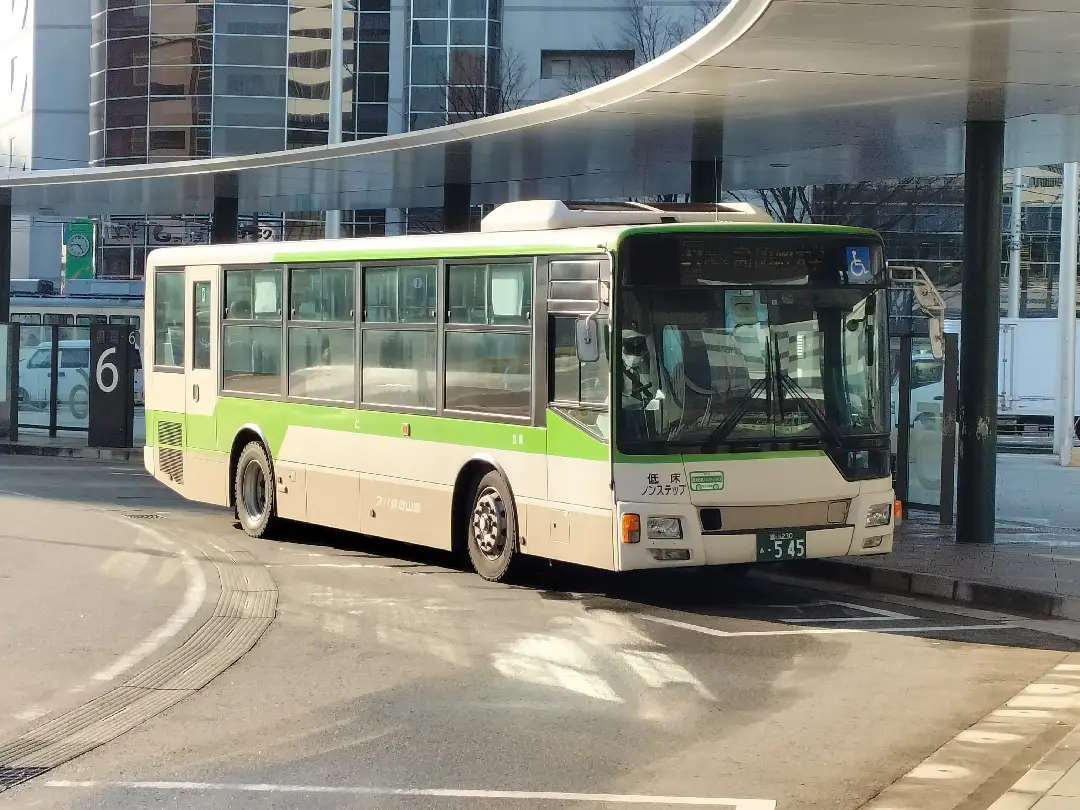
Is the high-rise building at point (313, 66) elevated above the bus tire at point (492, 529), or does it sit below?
above

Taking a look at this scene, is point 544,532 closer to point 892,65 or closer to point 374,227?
point 892,65

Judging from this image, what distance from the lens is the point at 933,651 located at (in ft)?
35.7

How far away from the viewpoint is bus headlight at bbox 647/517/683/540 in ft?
39.7

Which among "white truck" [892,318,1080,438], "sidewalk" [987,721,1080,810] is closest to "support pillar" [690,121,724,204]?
"sidewalk" [987,721,1080,810]

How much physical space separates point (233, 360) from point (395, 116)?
1740 inches

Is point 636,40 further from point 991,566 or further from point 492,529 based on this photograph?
point 492,529

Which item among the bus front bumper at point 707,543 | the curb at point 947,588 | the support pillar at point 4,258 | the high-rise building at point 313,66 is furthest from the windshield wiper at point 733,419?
the high-rise building at point 313,66

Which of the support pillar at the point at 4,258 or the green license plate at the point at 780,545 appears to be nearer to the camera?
the green license plate at the point at 780,545

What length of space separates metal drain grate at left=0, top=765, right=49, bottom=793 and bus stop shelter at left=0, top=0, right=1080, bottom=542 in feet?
22.8

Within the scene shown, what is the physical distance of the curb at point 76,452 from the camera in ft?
90.9

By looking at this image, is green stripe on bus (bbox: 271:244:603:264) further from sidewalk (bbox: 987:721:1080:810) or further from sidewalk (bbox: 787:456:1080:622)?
sidewalk (bbox: 987:721:1080:810)

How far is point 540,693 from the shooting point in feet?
30.7

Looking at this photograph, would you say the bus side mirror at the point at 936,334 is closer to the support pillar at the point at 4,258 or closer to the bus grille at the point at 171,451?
the bus grille at the point at 171,451

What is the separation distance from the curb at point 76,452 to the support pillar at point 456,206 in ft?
22.8
